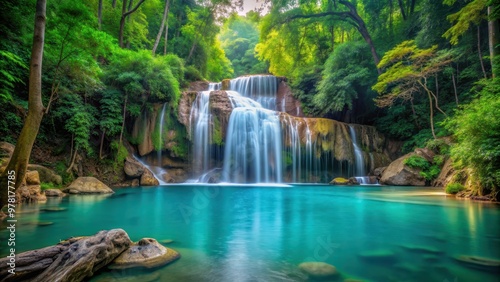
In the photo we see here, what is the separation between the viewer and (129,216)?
6.10 metres

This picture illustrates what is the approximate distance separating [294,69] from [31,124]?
872 inches

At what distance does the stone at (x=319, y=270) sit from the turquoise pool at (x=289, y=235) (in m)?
0.10

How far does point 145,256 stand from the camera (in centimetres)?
317

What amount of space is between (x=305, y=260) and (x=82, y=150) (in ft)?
44.1

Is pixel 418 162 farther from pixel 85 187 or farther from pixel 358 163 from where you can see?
pixel 85 187

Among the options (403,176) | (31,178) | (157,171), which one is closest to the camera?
(31,178)

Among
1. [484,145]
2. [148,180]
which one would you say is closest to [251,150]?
[148,180]

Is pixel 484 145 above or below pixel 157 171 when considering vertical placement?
above

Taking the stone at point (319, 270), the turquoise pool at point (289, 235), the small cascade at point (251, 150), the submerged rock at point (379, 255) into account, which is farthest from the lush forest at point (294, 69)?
the stone at point (319, 270)

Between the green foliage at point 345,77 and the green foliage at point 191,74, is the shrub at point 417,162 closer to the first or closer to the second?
the green foliage at point 345,77

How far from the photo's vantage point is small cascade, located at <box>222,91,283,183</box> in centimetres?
1711

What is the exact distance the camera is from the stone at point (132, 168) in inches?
556

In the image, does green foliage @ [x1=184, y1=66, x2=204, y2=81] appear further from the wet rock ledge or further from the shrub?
the wet rock ledge

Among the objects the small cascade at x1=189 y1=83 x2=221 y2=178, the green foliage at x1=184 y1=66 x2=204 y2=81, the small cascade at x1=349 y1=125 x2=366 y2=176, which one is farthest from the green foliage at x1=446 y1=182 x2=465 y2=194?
the green foliage at x1=184 y1=66 x2=204 y2=81
